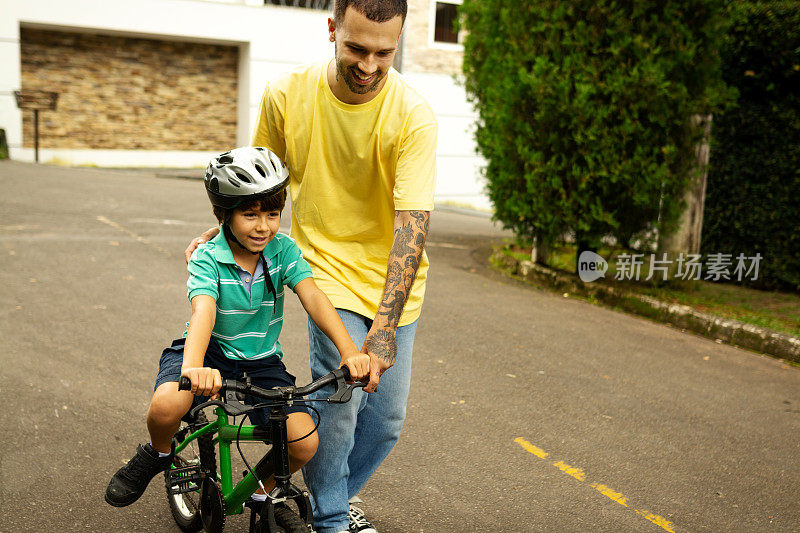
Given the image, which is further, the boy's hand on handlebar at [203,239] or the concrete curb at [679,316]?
the concrete curb at [679,316]

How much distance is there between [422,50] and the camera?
71.1 feet

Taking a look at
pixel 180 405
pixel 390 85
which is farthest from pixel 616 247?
pixel 180 405

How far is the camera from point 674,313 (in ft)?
25.1

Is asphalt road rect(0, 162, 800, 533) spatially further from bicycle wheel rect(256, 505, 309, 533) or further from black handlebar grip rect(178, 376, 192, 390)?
black handlebar grip rect(178, 376, 192, 390)

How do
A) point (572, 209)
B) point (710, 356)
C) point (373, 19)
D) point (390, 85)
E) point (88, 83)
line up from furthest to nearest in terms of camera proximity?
point (88, 83) → point (572, 209) → point (710, 356) → point (390, 85) → point (373, 19)

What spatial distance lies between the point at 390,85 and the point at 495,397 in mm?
2862

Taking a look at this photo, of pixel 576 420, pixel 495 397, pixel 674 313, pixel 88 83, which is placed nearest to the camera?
pixel 576 420

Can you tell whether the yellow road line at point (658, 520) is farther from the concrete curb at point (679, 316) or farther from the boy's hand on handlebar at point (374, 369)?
the concrete curb at point (679, 316)

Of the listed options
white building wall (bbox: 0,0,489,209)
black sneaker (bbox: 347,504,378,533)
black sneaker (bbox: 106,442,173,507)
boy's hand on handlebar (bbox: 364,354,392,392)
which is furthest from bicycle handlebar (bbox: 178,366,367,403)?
white building wall (bbox: 0,0,489,209)

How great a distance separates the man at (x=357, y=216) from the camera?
291 cm

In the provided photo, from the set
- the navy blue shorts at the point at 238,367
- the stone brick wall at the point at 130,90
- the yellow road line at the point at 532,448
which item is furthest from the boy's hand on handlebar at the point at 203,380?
the stone brick wall at the point at 130,90

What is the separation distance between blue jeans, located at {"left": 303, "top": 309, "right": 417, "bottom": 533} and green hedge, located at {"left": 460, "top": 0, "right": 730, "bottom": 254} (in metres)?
5.29

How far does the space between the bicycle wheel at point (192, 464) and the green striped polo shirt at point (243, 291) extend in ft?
1.32

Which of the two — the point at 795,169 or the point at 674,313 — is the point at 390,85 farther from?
the point at 795,169
